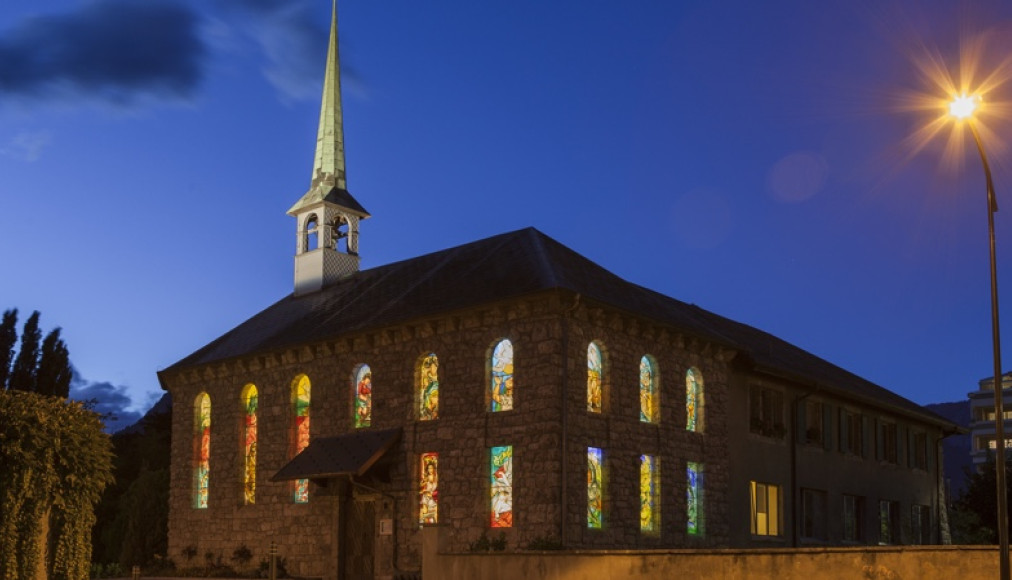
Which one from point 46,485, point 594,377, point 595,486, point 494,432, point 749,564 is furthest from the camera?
point 594,377

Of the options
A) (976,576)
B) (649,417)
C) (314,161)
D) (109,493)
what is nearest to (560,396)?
(649,417)

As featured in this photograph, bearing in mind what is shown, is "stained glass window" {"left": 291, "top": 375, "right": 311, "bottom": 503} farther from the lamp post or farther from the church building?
the lamp post

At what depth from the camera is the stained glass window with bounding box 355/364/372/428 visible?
31.2 meters

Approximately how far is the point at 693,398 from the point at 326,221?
47.2 feet

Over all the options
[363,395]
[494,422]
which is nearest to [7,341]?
[363,395]

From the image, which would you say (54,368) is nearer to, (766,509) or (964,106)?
(766,509)

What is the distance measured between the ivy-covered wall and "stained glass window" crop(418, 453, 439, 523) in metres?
10.7

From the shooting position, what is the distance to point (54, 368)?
4450cm

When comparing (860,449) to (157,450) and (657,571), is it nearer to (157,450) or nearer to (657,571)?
(657,571)

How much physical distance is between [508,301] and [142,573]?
17.9 meters

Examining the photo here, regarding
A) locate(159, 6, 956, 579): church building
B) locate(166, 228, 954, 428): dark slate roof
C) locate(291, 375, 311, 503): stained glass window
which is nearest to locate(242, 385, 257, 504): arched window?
locate(159, 6, 956, 579): church building

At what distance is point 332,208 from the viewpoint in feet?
128

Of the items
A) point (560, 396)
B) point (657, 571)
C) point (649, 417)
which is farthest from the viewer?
point (649, 417)

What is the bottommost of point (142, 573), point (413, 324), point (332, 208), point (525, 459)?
point (142, 573)
